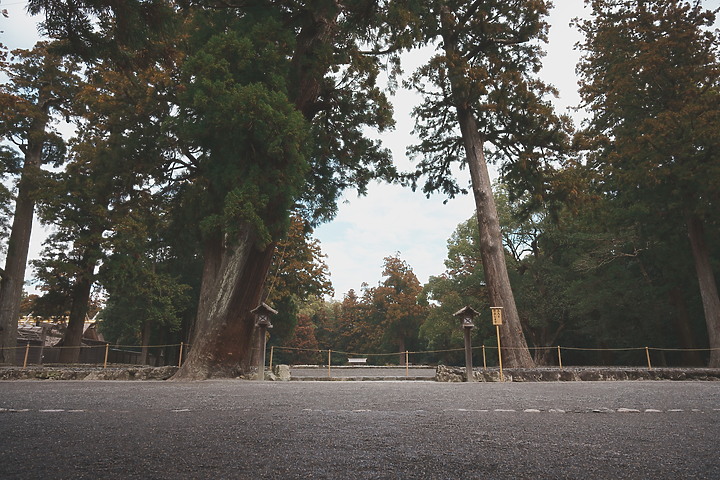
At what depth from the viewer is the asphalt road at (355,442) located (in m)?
1.60

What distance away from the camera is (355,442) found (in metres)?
2.13

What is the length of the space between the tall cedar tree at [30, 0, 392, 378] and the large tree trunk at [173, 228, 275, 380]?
22 millimetres

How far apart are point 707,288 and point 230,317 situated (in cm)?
1488

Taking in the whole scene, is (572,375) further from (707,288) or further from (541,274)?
(541,274)

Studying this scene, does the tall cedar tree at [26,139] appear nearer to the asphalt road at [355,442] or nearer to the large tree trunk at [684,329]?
the asphalt road at [355,442]

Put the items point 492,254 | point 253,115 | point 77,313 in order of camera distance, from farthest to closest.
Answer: point 77,313 → point 492,254 → point 253,115

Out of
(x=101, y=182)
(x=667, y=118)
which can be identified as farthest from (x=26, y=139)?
(x=667, y=118)

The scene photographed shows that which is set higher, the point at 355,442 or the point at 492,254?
the point at 492,254

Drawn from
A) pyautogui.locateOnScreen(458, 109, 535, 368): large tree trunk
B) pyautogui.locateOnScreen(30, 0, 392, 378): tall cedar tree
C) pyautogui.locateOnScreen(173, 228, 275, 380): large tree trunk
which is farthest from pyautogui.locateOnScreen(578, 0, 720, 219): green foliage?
pyautogui.locateOnScreen(173, 228, 275, 380): large tree trunk

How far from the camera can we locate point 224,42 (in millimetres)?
7816

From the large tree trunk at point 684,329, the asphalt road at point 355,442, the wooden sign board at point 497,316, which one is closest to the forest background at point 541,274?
the large tree trunk at point 684,329

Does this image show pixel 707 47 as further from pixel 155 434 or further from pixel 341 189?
pixel 155 434

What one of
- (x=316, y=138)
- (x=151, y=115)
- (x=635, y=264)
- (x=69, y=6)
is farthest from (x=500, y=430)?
(x=635, y=264)

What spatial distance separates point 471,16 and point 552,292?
15.3m
